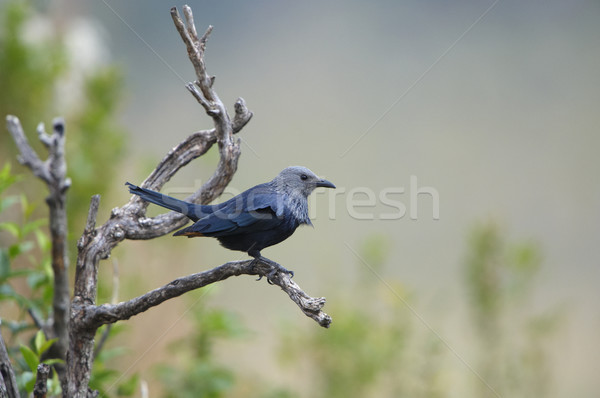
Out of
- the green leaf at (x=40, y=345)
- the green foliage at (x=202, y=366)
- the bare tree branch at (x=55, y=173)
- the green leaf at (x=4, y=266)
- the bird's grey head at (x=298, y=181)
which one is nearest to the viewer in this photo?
the bare tree branch at (x=55, y=173)

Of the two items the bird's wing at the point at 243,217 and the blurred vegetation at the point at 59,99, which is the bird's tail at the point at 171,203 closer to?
the bird's wing at the point at 243,217

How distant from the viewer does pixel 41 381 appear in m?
1.08

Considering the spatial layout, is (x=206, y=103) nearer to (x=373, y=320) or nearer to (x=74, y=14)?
(x=373, y=320)

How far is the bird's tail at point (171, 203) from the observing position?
1.44 m

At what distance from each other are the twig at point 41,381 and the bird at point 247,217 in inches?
18.3

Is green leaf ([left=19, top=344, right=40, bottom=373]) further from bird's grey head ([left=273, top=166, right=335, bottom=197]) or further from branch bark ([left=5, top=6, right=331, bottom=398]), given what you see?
bird's grey head ([left=273, top=166, right=335, bottom=197])

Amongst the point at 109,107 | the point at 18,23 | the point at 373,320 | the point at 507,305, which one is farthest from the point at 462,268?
the point at 18,23

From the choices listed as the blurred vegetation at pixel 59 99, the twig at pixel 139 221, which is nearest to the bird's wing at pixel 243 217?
the twig at pixel 139 221

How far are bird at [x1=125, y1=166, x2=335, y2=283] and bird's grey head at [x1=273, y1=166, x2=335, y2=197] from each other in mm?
37

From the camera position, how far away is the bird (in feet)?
4.80

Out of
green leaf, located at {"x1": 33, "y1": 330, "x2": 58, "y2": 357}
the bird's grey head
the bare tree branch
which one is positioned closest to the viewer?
the bare tree branch

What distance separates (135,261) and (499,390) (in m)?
2.01

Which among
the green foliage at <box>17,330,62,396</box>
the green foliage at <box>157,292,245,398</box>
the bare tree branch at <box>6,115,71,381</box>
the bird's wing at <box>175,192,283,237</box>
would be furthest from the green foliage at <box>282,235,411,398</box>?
the bare tree branch at <box>6,115,71,381</box>

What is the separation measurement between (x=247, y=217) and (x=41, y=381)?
0.65 meters
